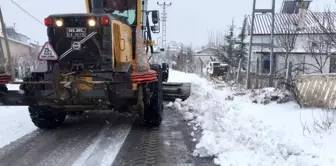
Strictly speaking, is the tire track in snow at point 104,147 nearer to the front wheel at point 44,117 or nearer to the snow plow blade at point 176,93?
the front wheel at point 44,117

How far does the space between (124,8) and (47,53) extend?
2311 millimetres

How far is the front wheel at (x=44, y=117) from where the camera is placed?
6476 mm

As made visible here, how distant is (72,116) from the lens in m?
8.11

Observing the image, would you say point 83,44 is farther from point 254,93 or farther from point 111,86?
point 254,93

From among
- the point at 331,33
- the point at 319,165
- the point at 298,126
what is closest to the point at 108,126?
the point at 298,126

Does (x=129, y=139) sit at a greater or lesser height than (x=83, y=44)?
lesser

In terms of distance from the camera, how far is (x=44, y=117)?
6582mm

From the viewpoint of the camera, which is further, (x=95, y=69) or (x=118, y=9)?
→ (x=118, y=9)

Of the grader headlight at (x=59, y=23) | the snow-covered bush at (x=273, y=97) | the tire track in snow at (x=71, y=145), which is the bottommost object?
the tire track in snow at (x=71, y=145)

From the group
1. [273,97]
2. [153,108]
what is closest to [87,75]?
[153,108]

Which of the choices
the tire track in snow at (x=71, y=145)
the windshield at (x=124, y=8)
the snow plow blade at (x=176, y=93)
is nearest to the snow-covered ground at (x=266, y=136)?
the tire track in snow at (x=71, y=145)

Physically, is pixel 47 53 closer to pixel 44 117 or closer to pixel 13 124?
pixel 44 117

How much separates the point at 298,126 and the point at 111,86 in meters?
3.16

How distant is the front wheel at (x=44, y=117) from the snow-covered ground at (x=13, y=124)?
0.78 ft
